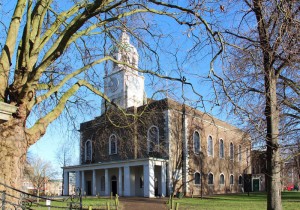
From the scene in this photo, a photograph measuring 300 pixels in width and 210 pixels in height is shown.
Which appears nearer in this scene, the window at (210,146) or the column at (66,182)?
the window at (210,146)

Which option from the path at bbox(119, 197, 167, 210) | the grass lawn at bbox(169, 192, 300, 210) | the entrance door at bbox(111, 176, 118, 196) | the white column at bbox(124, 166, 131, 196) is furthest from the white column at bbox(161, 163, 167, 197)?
the entrance door at bbox(111, 176, 118, 196)

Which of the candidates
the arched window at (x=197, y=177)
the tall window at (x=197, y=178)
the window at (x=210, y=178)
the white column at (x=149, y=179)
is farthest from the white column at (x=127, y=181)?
the window at (x=210, y=178)

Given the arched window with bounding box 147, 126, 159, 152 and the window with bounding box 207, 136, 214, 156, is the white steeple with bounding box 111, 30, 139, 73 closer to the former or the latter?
the arched window with bounding box 147, 126, 159, 152

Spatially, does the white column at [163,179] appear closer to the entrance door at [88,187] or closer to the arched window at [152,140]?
the arched window at [152,140]

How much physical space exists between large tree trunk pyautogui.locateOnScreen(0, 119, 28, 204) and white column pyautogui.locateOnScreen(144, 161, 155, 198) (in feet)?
101

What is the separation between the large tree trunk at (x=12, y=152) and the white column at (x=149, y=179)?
30.6 m

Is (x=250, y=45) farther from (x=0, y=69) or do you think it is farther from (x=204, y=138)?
(x=204, y=138)

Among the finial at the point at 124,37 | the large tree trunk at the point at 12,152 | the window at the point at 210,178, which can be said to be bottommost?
the window at the point at 210,178

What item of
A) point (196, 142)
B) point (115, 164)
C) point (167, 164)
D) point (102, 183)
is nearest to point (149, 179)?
point (167, 164)

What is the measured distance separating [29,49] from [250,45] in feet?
18.8

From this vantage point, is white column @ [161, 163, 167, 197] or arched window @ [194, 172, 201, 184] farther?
arched window @ [194, 172, 201, 184]

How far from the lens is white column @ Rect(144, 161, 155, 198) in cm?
3903

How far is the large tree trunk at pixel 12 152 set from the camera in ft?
28.7

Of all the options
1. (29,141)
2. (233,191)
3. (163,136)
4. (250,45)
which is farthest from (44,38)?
(233,191)
